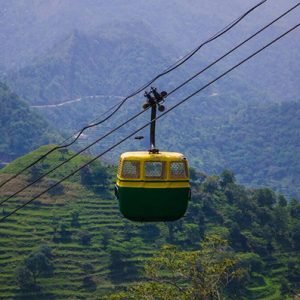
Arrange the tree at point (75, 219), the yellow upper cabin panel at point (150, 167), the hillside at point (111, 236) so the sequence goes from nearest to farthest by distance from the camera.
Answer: the yellow upper cabin panel at point (150, 167)
the hillside at point (111, 236)
the tree at point (75, 219)

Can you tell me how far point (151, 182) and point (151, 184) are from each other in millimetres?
41

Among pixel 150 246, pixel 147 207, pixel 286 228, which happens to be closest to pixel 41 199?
pixel 150 246

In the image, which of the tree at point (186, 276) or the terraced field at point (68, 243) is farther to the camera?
the terraced field at point (68, 243)

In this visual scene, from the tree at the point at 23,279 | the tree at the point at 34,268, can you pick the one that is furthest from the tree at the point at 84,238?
the tree at the point at 23,279

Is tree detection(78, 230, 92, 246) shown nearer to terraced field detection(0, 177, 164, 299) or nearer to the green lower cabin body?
terraced field detection(0, 177, 164, 299)

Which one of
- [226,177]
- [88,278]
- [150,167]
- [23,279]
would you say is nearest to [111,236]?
[88,278]

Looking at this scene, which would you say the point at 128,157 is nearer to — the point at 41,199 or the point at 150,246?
the point at 150,246

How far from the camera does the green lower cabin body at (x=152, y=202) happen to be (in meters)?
12.4

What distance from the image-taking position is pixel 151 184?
1250cm

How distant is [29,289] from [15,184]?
44.4 meters

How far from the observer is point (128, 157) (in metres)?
12.4

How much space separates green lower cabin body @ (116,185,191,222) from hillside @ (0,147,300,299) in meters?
Result: 84.6

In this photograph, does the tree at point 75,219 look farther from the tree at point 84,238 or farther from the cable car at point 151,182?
the cable car at point 151,182

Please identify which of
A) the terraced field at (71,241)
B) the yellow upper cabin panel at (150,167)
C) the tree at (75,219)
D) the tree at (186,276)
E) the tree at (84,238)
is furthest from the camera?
the tree at (75,219)
